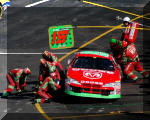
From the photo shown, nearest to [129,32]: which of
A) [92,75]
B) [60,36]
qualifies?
[60,36]

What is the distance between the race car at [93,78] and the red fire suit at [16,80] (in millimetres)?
2087

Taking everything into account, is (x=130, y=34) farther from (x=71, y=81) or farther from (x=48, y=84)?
(x=48, y=84)

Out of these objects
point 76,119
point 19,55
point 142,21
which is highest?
point 142,21

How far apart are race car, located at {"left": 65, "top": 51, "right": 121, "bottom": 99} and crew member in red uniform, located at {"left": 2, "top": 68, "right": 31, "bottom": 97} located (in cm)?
197

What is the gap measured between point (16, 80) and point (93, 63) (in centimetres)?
342

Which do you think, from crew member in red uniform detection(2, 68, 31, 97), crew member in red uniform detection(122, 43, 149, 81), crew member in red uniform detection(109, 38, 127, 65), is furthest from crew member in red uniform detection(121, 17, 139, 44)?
crew member in red uniform detection(2, 68, 31, 97)

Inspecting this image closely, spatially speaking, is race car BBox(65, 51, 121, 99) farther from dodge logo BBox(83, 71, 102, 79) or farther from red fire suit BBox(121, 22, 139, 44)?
red fire suit BBox(121, 22, 139, 44)

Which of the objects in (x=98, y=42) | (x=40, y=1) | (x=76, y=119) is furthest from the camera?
(x=40, y=1)

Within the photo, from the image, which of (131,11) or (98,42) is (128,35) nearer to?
(98,42)

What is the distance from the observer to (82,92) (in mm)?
20484

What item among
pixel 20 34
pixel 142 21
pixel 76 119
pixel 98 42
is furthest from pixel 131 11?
pixel 76 119

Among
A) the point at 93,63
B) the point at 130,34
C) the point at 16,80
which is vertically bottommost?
the point at 16,80

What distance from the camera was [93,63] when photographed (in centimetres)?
2236

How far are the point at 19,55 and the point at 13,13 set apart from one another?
25.3ft
